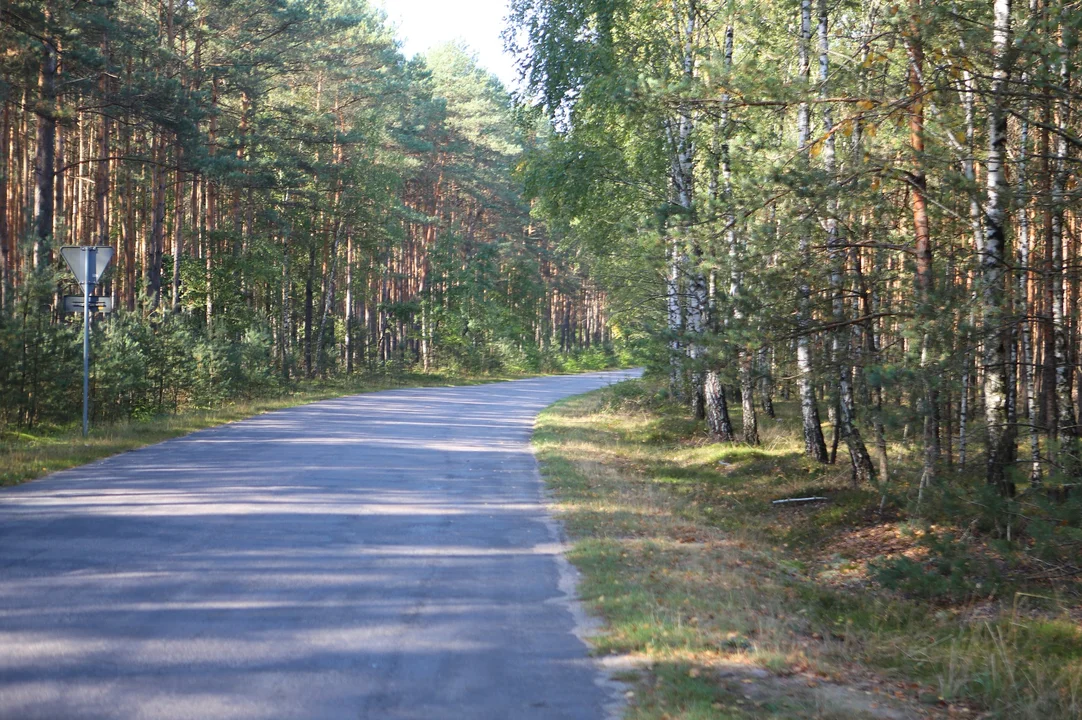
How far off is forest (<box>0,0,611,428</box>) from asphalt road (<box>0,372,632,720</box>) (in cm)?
871

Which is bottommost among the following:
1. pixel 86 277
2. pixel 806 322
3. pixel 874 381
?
pixel 874 381

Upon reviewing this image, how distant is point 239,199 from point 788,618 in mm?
37810

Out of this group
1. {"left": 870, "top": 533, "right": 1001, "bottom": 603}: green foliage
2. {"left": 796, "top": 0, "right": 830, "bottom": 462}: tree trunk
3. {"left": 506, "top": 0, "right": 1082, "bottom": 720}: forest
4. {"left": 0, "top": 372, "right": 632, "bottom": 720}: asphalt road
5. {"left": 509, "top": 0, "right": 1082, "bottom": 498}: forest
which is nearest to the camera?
{"left": 0, "top": 372, "right": 632, "bottom": 720}: asphalt road

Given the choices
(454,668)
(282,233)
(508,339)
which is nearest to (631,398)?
(282,233)

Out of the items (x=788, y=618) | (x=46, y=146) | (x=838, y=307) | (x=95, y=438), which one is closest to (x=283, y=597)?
(x=788, y=618)

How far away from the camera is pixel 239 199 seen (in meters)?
41.3

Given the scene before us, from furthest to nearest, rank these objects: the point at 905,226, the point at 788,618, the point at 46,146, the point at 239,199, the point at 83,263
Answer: the point at 239,199 < the point at 46,146 < the point at 83,263 < the point at 905,226 < the point at 788,618

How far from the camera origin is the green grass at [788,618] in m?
5.75

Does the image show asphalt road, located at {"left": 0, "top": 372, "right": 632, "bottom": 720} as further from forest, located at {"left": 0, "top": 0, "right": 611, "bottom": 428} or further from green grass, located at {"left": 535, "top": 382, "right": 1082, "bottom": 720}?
forest, located at {"left": 0, "top": 0, "right": 611, "bottom": 428}

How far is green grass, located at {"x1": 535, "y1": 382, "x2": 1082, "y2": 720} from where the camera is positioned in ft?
18.9

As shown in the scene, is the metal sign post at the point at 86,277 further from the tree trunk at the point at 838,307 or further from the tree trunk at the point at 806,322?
the tree trunk at the point at 838,307

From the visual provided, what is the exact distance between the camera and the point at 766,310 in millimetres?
10961

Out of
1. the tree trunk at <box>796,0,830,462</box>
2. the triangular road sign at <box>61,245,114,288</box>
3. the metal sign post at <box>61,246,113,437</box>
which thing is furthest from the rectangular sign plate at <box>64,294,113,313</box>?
the tree trunk at <box>796,0,830,462</box>

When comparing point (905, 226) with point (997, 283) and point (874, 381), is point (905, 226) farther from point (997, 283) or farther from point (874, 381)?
point (874, 381)
